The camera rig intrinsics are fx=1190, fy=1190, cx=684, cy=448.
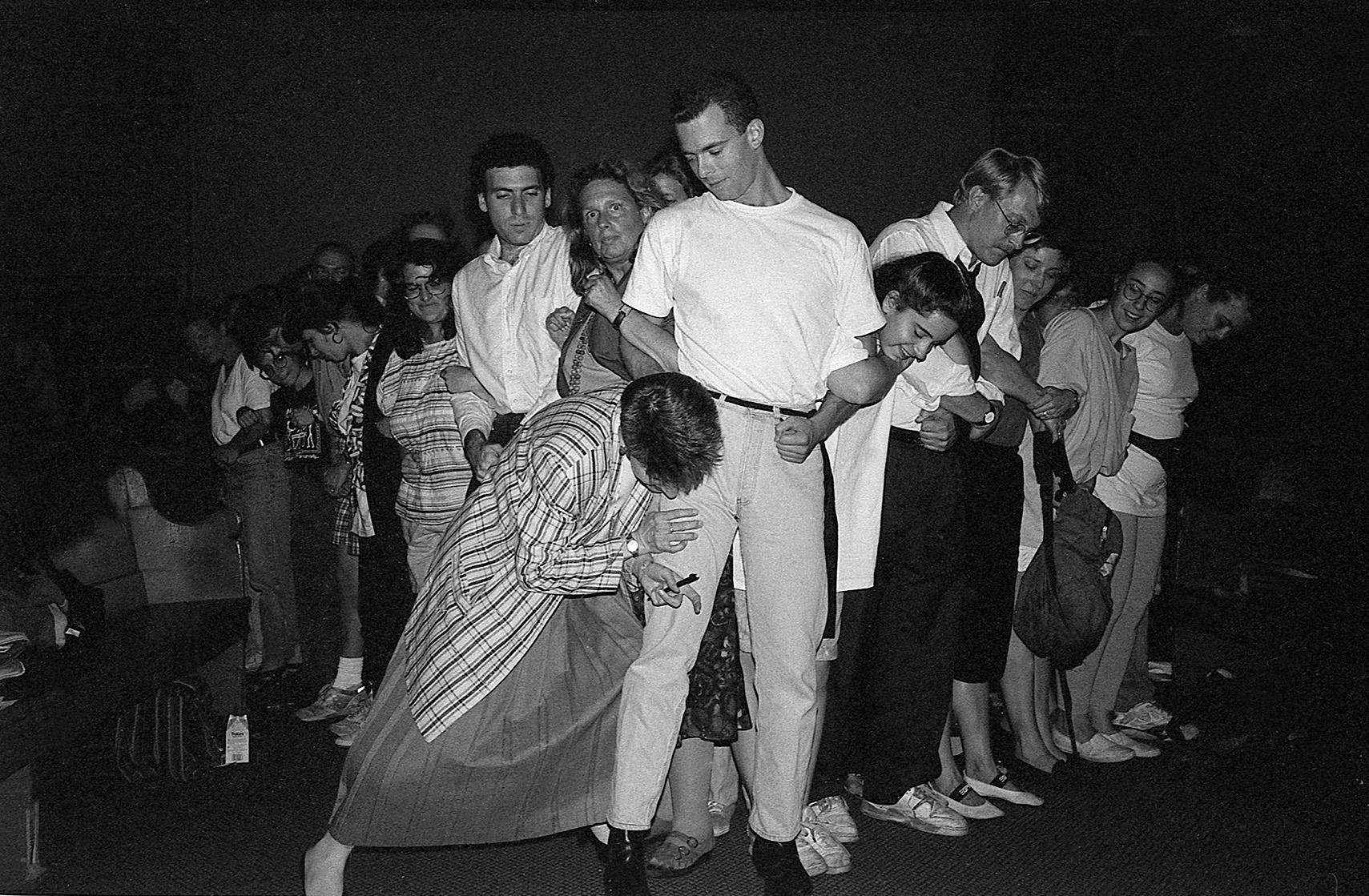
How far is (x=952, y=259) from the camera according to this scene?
2971 mm

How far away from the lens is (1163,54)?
5629mm

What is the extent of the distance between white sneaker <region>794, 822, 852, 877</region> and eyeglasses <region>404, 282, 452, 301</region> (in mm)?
1786

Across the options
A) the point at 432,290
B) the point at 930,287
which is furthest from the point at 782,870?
the point at 432,290

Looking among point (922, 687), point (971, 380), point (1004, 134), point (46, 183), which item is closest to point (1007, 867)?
point (922, 687)

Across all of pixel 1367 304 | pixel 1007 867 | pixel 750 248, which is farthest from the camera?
pixel 1367 304

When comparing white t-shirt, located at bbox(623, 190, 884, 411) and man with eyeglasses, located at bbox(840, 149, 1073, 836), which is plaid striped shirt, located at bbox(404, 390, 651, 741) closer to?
white t-shirt, located at bbox(623, 190, 884, 411)

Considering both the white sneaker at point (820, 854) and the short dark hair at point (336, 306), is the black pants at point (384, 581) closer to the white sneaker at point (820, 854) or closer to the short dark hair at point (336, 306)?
the short dark hair at point (336, 306)

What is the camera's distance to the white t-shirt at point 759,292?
242cm

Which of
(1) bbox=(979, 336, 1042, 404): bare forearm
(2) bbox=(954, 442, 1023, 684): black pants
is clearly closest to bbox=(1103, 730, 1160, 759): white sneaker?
(2) bbox=(954, 442, 1023, 684): black pants

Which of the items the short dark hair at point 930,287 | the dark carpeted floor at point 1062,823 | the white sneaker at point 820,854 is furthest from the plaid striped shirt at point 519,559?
the white sneaker at point 820,854

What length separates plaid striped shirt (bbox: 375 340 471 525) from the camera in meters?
3.39

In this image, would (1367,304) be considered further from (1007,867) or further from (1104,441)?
(1007,867)

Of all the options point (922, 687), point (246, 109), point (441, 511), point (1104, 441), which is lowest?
point (922, 687)

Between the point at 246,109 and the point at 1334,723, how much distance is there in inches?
208
